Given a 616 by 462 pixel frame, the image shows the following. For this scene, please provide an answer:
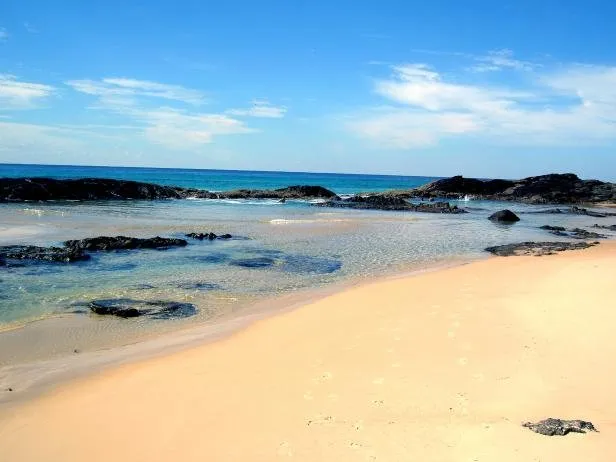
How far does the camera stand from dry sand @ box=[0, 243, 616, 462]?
5.00 m

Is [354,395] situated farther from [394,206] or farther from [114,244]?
[394,206]

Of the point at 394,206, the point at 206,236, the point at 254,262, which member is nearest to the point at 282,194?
the point at 394,206

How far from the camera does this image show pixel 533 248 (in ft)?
65.6

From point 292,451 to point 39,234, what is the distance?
20.1 metres

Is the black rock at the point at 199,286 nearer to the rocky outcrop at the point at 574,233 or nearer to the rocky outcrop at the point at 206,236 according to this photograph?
the rocky outcrop at the point at 206,236

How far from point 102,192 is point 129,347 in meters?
42.0

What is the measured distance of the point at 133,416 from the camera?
A: 5.78 meters

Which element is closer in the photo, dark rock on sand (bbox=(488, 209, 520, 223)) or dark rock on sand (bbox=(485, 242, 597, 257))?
dark rock on sand (bbox=(485, 242, 597, 257))

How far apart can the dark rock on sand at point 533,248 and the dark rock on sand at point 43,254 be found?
556 inches

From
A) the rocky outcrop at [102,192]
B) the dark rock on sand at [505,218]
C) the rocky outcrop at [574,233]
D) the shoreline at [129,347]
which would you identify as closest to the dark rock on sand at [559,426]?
the shoreline at [129,347]

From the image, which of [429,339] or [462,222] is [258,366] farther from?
[462,222]

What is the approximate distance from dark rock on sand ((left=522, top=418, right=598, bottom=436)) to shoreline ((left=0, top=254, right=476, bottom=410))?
17.0ft

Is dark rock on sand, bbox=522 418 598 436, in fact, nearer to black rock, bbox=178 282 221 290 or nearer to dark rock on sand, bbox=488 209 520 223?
black rock, bbox=178 282 221 290

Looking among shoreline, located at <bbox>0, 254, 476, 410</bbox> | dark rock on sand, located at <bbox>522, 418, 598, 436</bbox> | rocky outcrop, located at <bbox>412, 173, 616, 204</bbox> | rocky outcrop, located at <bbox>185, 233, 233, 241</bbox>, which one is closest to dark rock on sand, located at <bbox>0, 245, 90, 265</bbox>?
rocky outcrop, located at <bbox>185, 233, 233, 241</bbox>
